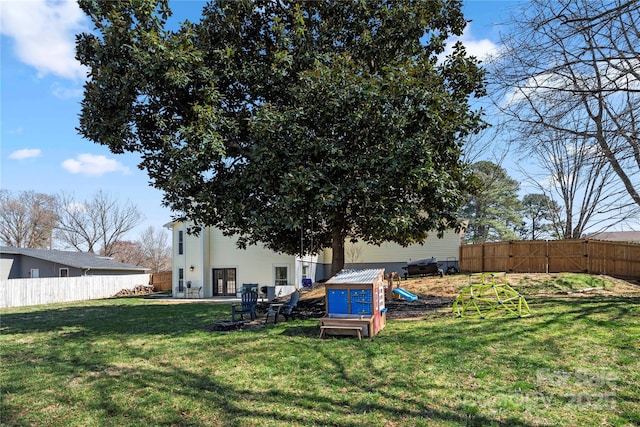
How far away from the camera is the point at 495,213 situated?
117 ft

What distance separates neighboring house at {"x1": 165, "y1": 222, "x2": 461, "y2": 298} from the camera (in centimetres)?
2427

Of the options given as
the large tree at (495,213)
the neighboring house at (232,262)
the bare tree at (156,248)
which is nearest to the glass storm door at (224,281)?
the neighboring house at (232,262)

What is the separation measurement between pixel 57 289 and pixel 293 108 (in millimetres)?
20817

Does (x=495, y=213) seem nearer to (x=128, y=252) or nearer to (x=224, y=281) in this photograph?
(x=224, y=281)

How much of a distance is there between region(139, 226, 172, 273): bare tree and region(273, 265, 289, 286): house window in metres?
36.7

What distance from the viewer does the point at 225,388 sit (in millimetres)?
5512

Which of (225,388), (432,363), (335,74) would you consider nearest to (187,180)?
(335,74)

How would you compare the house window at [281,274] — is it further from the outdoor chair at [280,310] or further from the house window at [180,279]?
the outdoor chair at [280,310]

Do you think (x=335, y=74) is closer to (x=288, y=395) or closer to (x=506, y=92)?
(x=506, y=92)

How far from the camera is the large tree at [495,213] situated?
3550 cm

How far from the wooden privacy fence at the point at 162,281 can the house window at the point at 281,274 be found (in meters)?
11.9

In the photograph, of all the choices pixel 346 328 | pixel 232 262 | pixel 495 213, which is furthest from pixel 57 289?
pixel 495 213

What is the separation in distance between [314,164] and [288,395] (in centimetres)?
601

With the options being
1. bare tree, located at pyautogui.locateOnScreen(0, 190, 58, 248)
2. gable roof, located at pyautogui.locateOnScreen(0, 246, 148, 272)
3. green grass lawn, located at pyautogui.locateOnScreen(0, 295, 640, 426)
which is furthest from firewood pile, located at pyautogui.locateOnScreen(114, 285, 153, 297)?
bare tree, located at pyautogui.locateOnScreen(0, 190, 58, 248)
